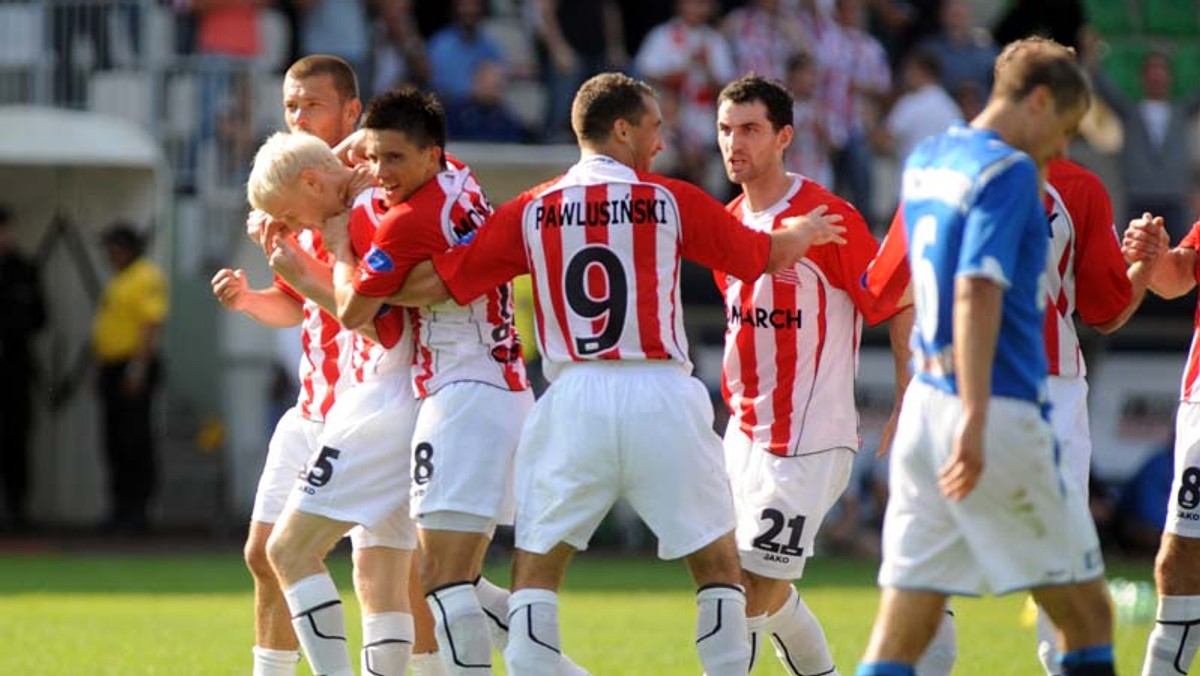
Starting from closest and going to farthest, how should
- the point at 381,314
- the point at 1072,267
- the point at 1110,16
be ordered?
the point at 381,314 < the point at 1072,267 < the point at 1110,16

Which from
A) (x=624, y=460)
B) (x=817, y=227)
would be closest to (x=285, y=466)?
(x=624, y=460)

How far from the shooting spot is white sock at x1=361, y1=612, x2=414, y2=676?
871 centimetres

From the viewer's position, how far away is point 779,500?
8.88 meters

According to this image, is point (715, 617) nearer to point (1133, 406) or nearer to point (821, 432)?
point (821, 432)

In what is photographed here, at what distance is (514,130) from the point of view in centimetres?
2031

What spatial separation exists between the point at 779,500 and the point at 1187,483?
64.6 inches

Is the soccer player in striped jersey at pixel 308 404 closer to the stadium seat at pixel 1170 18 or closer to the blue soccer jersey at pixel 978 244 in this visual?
the blue soccer jersey at pixel 978 244

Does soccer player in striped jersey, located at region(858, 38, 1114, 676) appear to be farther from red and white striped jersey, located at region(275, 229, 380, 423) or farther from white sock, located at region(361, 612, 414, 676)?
red and white striped jersey, located at region(275, 229, 380, 423)

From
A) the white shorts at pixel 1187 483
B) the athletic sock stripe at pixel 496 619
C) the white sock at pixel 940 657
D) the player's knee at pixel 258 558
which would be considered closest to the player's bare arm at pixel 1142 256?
the white shorts at pixel 1187 483

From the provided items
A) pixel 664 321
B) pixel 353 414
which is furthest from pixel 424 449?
pixel 664 321

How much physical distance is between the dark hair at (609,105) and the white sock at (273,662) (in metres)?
2.58

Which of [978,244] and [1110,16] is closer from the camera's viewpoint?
[978,244]

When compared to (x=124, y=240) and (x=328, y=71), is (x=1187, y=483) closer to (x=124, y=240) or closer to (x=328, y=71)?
(x=328, y=71)

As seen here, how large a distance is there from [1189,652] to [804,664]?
5.10 ft
